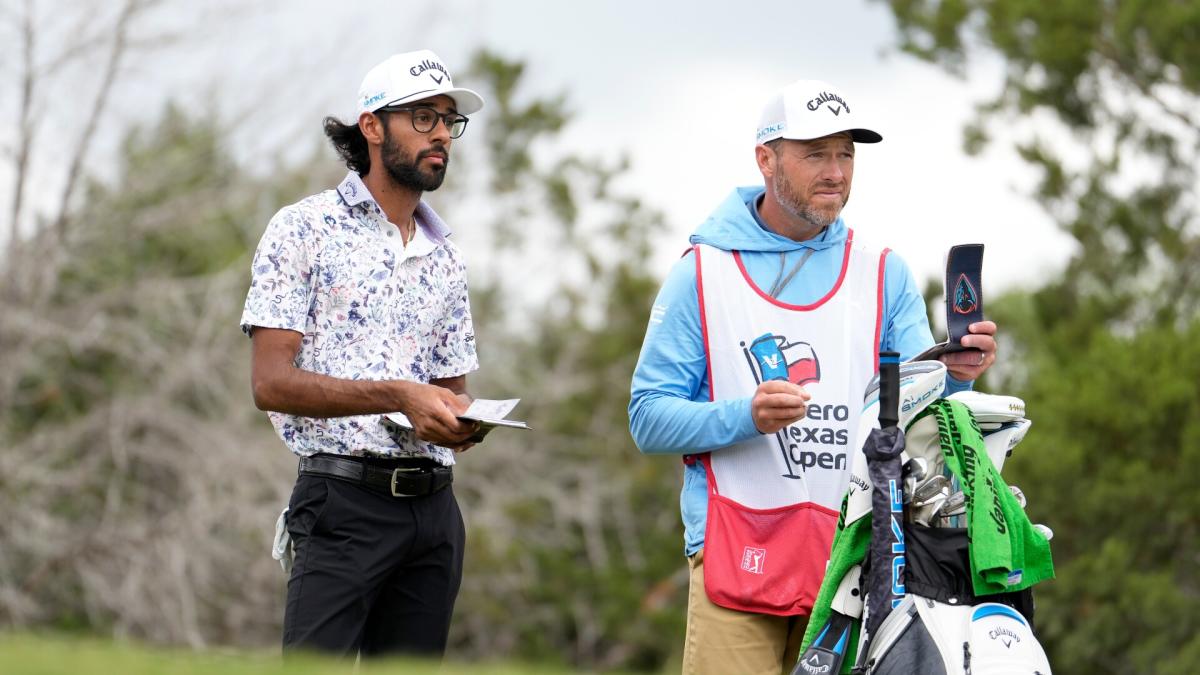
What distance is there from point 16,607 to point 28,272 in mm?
3301

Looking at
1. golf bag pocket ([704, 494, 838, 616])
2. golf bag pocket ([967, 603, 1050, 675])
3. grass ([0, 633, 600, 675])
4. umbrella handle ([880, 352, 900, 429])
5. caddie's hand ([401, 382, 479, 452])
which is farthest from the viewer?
golf bag pocket ([704, 494, 838, 616])

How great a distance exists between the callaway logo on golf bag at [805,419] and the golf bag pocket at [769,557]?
135 mm

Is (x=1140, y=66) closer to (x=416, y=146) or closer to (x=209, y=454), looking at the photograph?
(x=209, y=454)

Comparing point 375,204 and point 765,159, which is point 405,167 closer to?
point 375,204

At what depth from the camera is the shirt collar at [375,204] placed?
5.25 metres

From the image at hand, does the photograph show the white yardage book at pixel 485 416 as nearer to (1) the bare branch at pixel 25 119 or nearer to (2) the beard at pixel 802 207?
(2) the beard at pixel 802 207

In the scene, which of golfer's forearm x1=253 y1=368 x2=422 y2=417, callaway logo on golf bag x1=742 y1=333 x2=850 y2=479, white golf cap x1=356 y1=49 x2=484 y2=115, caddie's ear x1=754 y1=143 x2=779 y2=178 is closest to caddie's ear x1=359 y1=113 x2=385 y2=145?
white golf cap x1=356 y1=49 x2=484 y2=115

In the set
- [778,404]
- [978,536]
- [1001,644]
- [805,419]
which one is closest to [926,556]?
[978,536]

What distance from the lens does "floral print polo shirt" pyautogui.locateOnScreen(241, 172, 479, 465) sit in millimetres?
5004

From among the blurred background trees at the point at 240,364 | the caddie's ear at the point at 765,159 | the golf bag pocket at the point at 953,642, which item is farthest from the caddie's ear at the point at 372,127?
the blurred background trees at the point at 240,364

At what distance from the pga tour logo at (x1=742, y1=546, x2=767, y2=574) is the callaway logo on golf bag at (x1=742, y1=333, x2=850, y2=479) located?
0.24 m

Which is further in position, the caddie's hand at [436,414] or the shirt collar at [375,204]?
the shirt collar at [375,204]

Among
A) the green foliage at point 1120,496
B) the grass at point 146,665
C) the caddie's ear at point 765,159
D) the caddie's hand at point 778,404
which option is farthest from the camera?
the green foliage at point 1120,496

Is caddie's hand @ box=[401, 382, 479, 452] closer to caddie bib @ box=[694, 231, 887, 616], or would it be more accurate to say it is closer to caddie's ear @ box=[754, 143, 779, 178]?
caddie bib @ box=[694, 231, 887, 616]
